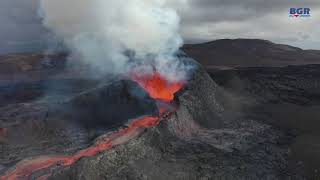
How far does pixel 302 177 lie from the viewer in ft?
65.4

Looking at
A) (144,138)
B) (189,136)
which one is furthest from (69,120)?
(144,138)

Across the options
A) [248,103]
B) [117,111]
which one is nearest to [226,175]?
[117,111]

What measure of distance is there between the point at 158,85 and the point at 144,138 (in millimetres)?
12049

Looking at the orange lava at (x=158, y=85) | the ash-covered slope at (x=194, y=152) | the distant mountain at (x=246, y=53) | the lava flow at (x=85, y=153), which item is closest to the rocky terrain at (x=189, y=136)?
the ash-covered slope at (x=194, y=152)

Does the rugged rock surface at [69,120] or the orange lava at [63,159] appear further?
the rugged rock surface at [69,120]

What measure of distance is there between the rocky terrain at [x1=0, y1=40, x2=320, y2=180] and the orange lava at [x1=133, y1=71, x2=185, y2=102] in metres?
1.19

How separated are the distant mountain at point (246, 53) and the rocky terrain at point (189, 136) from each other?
206 ft

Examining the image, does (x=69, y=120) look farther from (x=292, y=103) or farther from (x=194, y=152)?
(x=292, y=103)

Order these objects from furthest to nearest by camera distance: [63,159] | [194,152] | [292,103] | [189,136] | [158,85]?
[292,103] → [158,85] → [189,136] → [194,152] → [63,159]

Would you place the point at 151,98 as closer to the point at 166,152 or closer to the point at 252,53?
the point at 166,152

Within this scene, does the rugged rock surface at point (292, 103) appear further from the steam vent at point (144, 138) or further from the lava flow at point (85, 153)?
the lava flow at point (85, 153)

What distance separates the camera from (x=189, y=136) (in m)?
26.4

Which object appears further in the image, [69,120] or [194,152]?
[69,120]

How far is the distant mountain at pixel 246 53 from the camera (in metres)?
105
